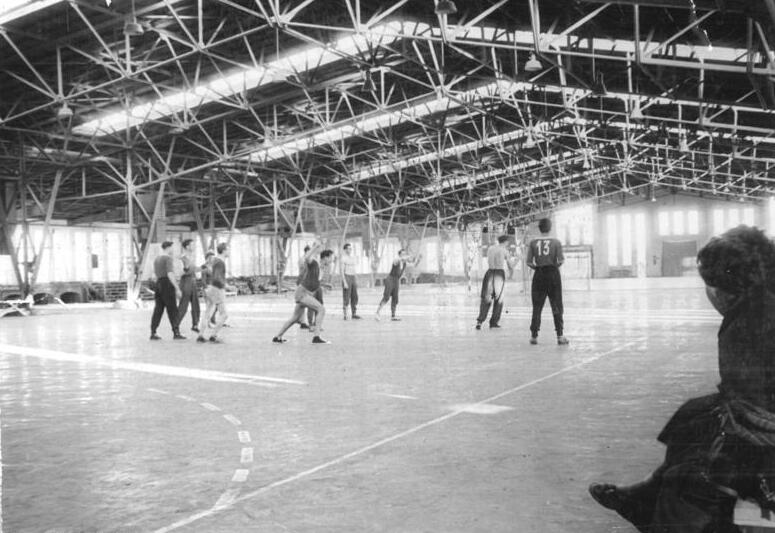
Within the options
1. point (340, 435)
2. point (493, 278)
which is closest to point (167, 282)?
point (493, 278)

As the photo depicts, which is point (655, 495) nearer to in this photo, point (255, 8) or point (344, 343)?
point (344, 343)

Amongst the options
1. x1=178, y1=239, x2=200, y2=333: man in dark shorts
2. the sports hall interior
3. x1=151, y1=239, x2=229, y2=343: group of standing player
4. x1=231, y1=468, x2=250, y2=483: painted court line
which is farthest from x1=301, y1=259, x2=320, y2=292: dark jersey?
x1=231, y1=468, x2=250, y2=483: painted court line

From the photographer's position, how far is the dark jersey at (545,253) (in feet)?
32.3

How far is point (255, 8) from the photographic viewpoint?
55.8 feet

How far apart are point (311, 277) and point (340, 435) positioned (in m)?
6.48

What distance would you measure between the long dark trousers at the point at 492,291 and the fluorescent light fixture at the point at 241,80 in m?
6.30

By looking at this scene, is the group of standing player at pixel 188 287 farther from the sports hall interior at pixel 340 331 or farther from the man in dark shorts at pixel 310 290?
the man in dark shorts at pixel 310 290

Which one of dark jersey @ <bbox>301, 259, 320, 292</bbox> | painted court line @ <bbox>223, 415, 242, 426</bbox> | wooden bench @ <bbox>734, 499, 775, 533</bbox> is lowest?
painted court line @ <bbox>223, 415, 242, 426</bbox>

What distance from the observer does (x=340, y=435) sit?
472 centimetres

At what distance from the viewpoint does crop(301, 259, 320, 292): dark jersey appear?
11000 mm

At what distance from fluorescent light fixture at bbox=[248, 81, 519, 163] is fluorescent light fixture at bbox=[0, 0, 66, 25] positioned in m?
11.1

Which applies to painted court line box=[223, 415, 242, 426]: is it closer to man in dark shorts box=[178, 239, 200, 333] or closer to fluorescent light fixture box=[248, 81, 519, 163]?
man in dark shorts box=[178, 239, 200, 333]

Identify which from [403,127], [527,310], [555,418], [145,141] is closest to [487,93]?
[403,127]

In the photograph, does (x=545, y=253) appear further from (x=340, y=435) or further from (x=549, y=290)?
(x=340, y=435)
